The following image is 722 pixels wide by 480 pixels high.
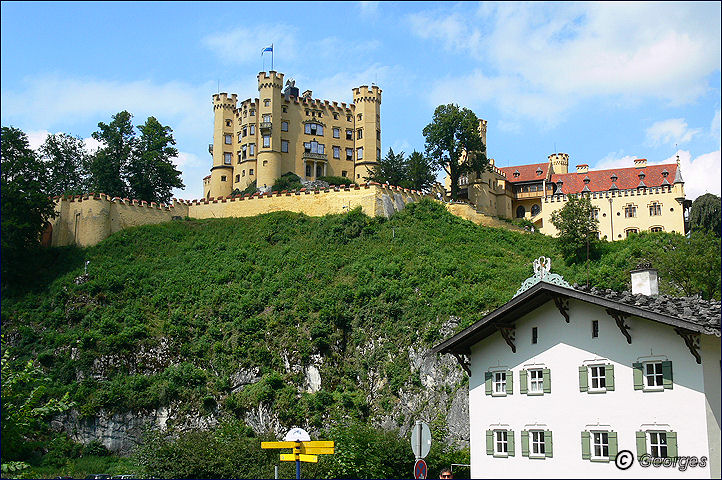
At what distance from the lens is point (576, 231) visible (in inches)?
2472

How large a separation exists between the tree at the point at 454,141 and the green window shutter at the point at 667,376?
5692 centimetres

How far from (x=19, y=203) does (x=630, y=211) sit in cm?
5149

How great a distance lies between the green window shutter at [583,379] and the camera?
1111 inches

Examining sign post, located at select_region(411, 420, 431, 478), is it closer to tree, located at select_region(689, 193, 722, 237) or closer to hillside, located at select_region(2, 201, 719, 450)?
hillside, located at select_region(2, 201, 719, 450)

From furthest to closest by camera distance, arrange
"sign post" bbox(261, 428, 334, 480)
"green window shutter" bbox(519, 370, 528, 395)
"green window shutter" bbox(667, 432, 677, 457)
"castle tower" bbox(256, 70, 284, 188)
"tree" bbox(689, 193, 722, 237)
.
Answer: "castle tower" bbox(256, 70, 284, 188)
"tree" bbox(689, 193, 722, 237)
"green window shutter" bbox(519, 370, 528, 395)
"green window shutter" bbox(667, 432, 677, 457)
"sign post" bbox(261, 428, 334, 480)

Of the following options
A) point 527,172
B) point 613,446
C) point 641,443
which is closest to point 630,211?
point 527,172

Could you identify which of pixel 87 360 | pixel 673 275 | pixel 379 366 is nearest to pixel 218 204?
pixel 87 360

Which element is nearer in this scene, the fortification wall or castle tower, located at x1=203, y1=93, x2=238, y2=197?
the fortification wall

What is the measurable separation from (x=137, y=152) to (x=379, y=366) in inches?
1757

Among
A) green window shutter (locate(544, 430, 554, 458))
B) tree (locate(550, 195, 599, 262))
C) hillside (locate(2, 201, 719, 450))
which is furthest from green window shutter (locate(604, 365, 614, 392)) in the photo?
tree (locate(550, 195, 599, 262))

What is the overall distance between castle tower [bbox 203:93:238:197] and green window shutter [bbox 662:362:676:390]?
71467mm

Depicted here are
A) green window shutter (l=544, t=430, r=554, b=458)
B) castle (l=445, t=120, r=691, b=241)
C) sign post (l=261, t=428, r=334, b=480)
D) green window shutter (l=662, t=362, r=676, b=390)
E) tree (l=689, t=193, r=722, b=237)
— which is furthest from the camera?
castle (l=445, t=120, r=691, b=241)

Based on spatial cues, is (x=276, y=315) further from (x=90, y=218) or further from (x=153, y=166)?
(x=153, y=166)

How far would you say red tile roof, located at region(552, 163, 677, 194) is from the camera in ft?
273
